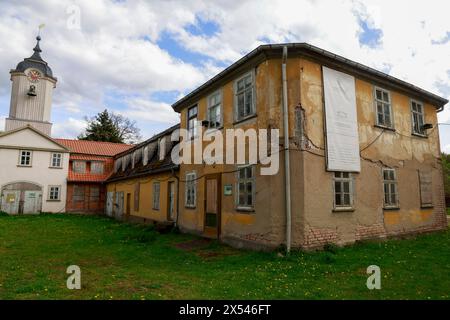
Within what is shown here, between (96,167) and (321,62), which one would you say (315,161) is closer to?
(321,62)

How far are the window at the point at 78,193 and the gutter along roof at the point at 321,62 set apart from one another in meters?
18.6

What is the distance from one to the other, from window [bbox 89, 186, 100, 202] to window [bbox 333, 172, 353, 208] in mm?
24417

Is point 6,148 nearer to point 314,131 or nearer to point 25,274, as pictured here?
point 25,274

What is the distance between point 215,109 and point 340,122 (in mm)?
4779

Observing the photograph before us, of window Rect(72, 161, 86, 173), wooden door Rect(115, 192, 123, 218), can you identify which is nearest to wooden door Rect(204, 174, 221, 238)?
wooden door Rect(115, 192, 123, 218)

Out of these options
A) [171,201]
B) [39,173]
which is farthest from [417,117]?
[39,173]

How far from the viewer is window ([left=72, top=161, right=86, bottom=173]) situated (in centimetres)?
2811

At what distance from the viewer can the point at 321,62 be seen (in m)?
9.73

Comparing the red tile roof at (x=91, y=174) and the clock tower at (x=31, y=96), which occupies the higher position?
the clock tower at (x=31, y=96)

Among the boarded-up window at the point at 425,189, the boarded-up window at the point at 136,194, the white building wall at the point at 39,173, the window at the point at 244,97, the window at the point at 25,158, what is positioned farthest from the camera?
the window at the point at 25,158

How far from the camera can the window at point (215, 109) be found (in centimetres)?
1186

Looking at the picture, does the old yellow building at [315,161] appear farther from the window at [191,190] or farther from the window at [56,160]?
the window at [56,160]

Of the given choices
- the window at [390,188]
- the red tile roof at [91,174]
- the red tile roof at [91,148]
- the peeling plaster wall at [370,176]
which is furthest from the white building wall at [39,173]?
the window at [390,188]

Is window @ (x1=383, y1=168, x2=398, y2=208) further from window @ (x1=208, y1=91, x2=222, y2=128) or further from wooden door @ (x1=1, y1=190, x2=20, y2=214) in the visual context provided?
wooden door @ (x1=1, y1=190, x2=20, y2=214)
